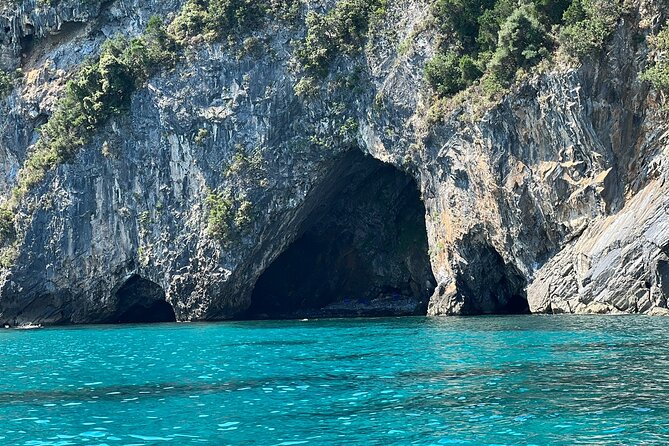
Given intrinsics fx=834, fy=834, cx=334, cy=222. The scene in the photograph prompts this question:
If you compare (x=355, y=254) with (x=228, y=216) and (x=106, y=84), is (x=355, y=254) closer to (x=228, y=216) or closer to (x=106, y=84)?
(x=228, y=216)

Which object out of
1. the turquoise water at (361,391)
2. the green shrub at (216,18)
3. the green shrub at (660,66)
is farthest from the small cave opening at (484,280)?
the green shrub at (216,18)

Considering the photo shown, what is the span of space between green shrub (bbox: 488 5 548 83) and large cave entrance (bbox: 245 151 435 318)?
1253cm

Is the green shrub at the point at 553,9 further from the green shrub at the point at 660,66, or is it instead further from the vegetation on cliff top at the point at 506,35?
the green shrub at the point at 660,66

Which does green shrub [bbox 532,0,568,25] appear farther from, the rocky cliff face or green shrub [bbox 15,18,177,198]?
green shrub [bbox 15,18,177,198]

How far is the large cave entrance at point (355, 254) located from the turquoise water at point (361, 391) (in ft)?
78.4

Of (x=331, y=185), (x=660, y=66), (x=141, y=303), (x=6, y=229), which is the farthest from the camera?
(x=141, y=303)

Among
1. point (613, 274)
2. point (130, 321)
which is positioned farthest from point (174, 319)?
point (613, 274)

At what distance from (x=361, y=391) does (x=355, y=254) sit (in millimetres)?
40650

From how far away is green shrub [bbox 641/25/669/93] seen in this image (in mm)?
34438

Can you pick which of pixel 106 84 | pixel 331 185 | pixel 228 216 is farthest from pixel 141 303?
pixel 331 185

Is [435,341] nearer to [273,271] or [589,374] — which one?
[589,374]

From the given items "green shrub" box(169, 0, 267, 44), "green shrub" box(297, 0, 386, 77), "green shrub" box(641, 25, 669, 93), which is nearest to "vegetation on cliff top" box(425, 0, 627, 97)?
"green shrub" box(641, 25, 669, 93)

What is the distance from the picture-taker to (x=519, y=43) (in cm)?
3934

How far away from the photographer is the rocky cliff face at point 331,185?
36688 millimetres
